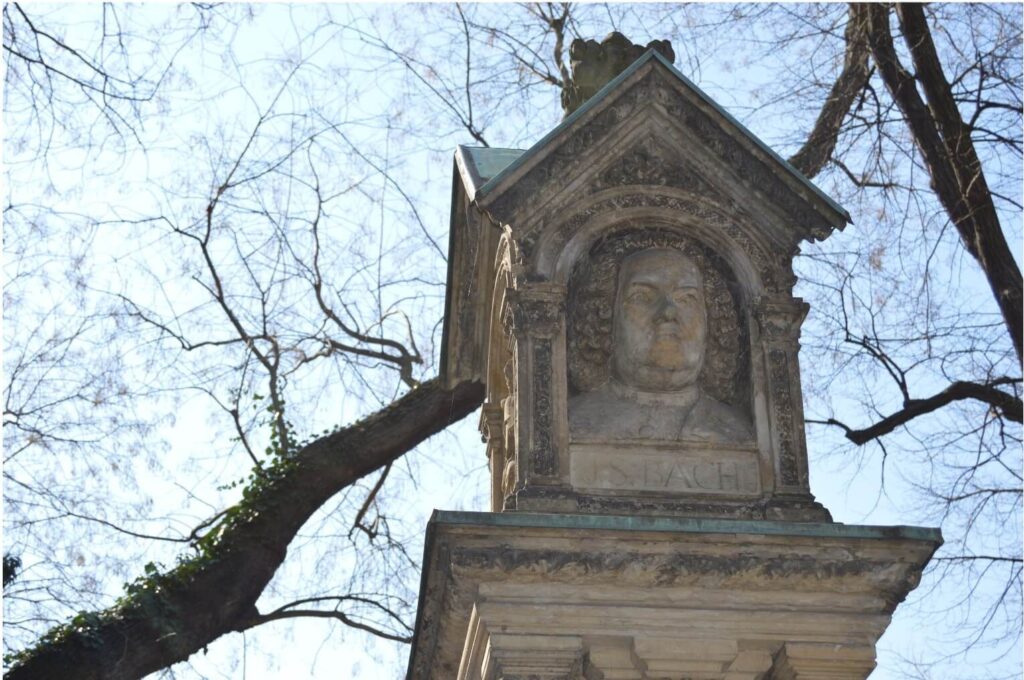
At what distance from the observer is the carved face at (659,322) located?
963 centimetres

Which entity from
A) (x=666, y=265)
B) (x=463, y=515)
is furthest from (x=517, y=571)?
(x=666, y=265)

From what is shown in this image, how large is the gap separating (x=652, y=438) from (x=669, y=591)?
2.84ft

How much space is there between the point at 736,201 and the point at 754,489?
59.9 inches

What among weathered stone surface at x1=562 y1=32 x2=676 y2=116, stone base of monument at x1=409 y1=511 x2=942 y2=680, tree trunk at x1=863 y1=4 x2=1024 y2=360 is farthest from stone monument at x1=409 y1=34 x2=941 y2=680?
tree trunk at x1=863 y1=4 x2=1024 y2=360

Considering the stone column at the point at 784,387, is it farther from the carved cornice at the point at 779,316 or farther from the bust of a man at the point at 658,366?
the bust of a man at the point at 658,366

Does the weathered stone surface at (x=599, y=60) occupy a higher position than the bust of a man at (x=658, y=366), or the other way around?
the weathered stone surface at (x=599, y=60)

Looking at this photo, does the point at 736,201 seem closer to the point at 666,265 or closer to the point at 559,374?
the point at 666,265

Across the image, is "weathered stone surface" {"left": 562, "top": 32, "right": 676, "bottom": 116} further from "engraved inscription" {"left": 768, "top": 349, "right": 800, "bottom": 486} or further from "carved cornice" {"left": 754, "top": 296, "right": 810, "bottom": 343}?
"engraved inscription" {"left": 768, "top": 349, "right": 800, "bottom": 486}

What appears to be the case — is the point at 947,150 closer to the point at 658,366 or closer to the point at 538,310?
the point at 658,366

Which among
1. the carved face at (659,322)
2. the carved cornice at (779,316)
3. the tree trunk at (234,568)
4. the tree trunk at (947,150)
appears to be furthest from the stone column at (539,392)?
the tree trunk at (234,568)

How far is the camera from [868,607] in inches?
351

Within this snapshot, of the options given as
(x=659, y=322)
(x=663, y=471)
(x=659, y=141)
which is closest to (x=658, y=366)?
(x=659, y=322)

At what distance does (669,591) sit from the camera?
8.83 meters

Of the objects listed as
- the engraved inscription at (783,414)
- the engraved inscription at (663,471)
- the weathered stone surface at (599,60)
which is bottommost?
the engraved inscription at (663,471)
